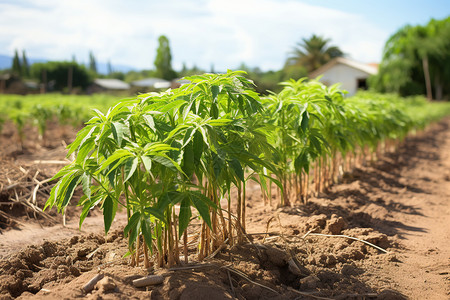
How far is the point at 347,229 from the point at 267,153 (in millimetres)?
1557

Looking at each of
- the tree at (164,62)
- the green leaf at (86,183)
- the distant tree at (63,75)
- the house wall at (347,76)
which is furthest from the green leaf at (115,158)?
the distant tree at (63,75)

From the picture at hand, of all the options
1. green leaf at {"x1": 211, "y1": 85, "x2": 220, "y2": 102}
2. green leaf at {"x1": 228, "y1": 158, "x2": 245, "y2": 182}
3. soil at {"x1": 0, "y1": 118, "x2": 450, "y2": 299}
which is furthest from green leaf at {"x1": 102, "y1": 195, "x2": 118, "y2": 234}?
green leaf at {"x1": 211, "y1": 85, "x2": 220, "y2": 102}

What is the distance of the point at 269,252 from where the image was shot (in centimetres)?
288

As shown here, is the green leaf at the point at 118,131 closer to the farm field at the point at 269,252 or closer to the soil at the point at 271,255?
the farm field at the point at 269,252

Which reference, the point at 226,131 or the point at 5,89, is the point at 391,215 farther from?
the point at 5,89

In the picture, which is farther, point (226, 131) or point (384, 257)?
point (384, 257)

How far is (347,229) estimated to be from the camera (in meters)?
3.74

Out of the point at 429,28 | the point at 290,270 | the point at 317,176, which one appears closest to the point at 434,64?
the point at 429,28

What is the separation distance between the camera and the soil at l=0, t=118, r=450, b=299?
248cm

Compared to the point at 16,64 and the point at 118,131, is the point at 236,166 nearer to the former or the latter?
the point at 118,131

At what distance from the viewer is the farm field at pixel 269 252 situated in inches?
98.9

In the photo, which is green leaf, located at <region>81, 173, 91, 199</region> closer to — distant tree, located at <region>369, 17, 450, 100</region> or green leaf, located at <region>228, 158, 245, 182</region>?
green leaf, located at <region>228, 158, 245, 182</region>

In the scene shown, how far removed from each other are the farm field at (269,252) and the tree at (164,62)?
47770 millimetres

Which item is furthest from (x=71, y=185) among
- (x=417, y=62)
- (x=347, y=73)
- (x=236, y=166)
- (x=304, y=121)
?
(x=347, y=73)
